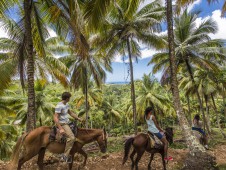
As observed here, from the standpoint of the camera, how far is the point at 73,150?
7738mm

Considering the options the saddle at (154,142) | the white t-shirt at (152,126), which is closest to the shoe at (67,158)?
the saddle at (154,142)

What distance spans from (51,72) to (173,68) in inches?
396

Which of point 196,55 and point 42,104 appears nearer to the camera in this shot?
point 196,55

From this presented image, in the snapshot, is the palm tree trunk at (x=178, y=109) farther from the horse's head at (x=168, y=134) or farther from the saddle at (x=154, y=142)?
the horse's head at (x=168, y=134)

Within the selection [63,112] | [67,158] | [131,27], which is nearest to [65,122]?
[63,112]

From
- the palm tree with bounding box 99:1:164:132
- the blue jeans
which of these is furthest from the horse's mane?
the palm tree with bounding box 99:1:164:132

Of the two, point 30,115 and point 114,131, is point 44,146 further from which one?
point 114,131

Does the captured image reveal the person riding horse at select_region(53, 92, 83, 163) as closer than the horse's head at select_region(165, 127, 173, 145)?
Yes

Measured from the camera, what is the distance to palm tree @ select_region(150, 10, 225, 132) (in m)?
20.2

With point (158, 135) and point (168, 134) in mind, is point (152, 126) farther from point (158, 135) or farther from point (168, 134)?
point (168, 134)

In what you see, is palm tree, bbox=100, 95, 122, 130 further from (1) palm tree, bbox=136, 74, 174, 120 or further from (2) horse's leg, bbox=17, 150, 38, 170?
(2) horse's leg, bbox=17, 150, 38, 170

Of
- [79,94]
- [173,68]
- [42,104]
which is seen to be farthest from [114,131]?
[173,68]

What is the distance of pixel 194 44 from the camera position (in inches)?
838

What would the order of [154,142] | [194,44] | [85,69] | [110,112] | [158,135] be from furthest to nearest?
[110,112]
[85,69]
[194,44]
[158,135]
[154,142]
